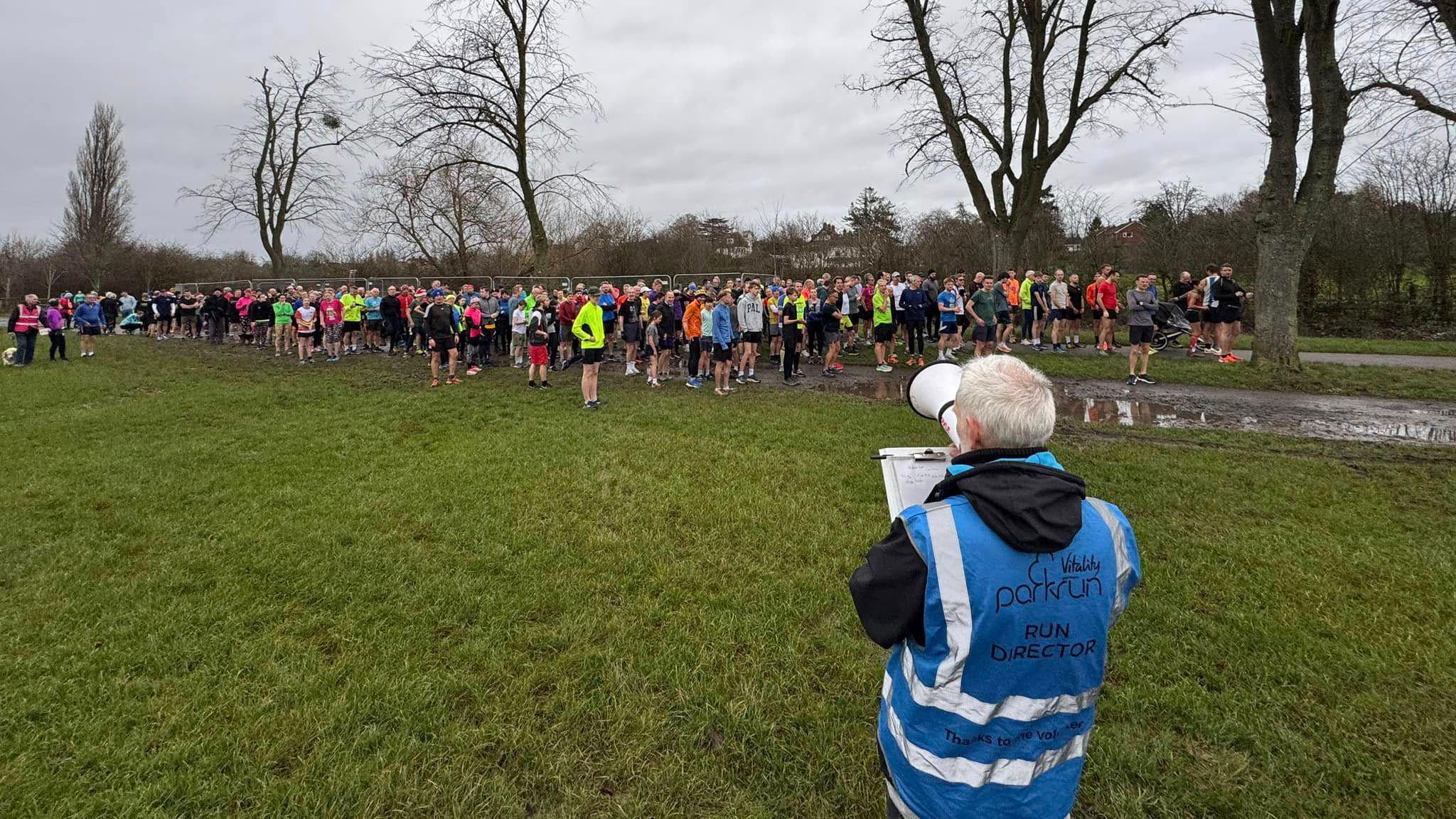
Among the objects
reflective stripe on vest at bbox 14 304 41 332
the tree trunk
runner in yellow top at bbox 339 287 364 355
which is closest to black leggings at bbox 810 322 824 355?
the tree trunk

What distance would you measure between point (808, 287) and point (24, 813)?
13434 millimetres

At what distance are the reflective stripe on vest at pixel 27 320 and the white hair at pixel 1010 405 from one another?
2068 cm

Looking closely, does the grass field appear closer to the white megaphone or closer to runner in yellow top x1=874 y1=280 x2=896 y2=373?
the white megaphone

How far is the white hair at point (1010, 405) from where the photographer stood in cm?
168

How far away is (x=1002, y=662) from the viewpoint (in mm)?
1639

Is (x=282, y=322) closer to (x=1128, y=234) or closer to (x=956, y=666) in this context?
(x=956, y=666)

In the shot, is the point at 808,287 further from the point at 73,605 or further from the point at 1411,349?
the point at 1411,349

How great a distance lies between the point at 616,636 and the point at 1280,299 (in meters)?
13.7

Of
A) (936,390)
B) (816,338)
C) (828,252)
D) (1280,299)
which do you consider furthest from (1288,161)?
(828,252)

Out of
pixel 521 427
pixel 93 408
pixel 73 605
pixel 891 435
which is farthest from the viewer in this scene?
pixel 93 408

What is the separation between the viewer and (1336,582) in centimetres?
440

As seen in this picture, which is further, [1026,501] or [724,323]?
[724,323]

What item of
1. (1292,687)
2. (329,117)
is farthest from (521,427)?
(329,117)

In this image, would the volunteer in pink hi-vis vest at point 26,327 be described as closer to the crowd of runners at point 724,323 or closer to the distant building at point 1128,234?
the crowd of runners at point 724,323
